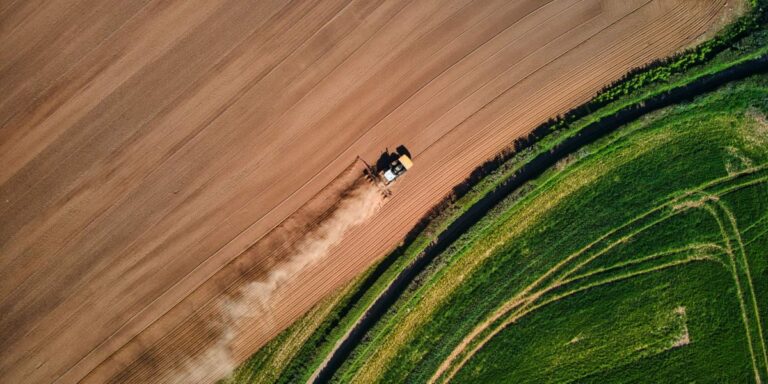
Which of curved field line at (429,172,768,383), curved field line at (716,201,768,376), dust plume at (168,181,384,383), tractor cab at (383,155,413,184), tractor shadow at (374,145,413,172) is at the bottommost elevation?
curved field line at (716,201,768,376)

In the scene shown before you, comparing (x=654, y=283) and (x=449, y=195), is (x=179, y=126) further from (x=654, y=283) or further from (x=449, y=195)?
(x=654, y=283)

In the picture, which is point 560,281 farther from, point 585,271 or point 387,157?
point 387,157

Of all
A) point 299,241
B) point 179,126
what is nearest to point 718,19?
point 299,241

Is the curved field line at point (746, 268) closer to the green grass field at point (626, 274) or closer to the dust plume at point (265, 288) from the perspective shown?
the green grass field at point (626, 274)

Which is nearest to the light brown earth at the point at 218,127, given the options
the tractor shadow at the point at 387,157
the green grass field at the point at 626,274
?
the tractor shadow at the point at 387,157

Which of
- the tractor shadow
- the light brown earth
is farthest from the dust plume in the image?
the tractor shadow

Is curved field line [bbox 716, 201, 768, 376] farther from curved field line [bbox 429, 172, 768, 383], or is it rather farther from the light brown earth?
the light brown earth
